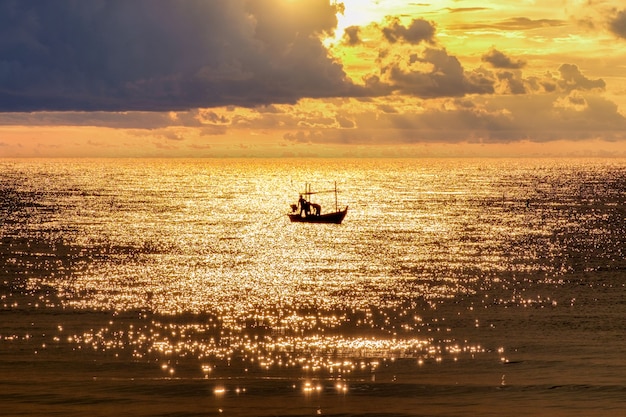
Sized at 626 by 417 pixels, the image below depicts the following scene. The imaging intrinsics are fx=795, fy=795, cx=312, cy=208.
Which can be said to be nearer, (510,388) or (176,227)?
(510,388)

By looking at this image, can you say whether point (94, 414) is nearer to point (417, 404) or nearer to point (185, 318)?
point (417, 404)

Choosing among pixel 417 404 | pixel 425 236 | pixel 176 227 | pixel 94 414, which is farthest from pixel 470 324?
pixel 176 227

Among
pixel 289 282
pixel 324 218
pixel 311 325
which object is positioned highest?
pixel 324 218

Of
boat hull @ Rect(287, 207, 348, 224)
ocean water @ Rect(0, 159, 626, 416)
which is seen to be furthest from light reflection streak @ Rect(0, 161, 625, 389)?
boat hull @ Rect(287, 207, 348, 224)

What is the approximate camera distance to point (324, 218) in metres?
154

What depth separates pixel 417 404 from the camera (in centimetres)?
4141

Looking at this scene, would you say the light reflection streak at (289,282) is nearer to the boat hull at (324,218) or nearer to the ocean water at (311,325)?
the ocean water at (311,325)

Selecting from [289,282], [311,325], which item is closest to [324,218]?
[289,282]

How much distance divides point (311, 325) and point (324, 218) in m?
94.6

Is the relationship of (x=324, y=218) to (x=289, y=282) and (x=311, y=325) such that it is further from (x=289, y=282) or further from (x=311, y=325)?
(x=311, y=325)

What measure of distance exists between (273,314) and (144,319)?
10.2 m

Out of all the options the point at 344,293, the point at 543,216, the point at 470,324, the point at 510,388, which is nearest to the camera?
the point at 510,388

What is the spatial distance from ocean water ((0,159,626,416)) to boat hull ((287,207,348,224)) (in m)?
29.7

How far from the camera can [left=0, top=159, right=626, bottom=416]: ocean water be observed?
42.3 meters
